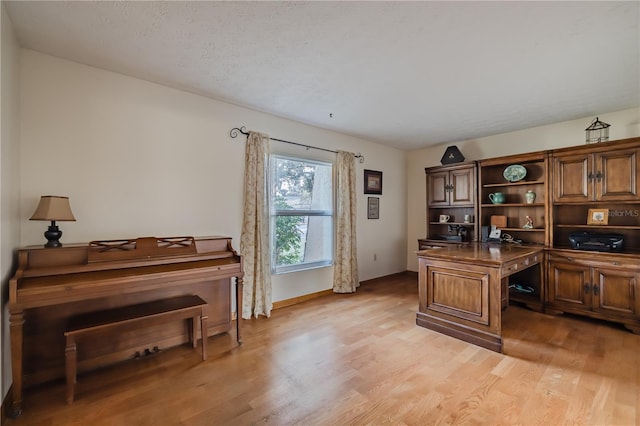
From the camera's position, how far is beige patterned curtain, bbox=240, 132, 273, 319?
332 cm

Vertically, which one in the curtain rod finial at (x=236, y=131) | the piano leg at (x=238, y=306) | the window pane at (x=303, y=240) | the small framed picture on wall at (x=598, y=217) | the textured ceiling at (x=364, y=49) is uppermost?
the textured ceiling at (x=364, y=49)

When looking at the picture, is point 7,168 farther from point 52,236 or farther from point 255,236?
point 255,236

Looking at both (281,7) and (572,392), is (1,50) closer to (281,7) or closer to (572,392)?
(281,7)

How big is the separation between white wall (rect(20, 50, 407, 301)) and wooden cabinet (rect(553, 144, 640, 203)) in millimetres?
3565

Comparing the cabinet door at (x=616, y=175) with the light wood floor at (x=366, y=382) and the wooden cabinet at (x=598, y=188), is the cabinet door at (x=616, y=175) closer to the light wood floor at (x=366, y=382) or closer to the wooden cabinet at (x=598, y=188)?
the wooden cabinet at (x=598, y=188)

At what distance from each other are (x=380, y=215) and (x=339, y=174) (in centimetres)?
134

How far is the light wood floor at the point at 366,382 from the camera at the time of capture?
1750mm

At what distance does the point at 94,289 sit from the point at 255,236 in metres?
1.64

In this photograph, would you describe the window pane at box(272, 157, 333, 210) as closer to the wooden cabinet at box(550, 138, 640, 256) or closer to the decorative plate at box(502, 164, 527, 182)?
the decorative plate at box(502, 164, 527, 182)

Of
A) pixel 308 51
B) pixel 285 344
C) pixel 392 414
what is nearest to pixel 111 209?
pixel 285 344

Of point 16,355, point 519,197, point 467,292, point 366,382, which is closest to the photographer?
point 16,355

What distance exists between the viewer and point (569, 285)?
11.1ft

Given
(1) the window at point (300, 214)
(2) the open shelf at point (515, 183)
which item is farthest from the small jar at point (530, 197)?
(1) the window at point (300, 214)

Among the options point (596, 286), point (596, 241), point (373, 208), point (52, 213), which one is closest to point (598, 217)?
point (596, 241)
